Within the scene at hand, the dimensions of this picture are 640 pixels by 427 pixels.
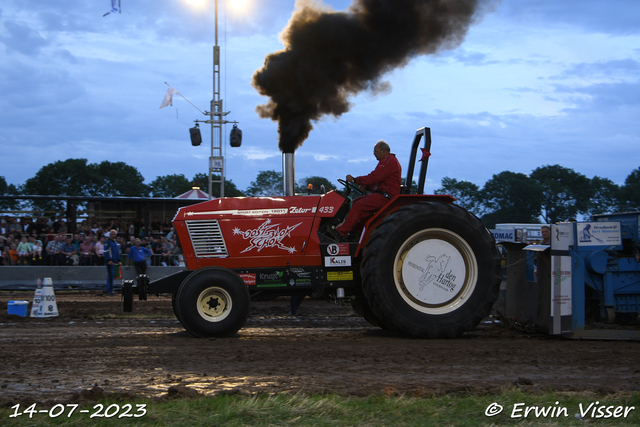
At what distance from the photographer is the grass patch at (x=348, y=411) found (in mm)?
3223

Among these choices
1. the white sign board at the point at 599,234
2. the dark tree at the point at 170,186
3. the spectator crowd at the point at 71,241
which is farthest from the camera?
the dark tree at the point at 170,186

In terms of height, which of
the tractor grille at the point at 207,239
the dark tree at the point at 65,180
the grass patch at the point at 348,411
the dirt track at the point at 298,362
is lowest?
the dirt track at the point at 298,362

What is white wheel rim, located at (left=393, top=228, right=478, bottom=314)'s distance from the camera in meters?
→ 6.25

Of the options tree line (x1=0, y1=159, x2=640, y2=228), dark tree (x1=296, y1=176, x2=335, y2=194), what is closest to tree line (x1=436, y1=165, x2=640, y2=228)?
tree line (x1=0, y1=159, x2=640, y2=228)

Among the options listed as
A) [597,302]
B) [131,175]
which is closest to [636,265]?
[597,302]

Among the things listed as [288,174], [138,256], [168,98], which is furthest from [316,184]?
[168,98]

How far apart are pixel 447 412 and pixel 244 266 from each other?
3.45 m

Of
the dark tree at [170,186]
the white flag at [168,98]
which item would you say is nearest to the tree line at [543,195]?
the dark tree at [170,186]

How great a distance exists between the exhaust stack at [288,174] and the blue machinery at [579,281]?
2.90 metres

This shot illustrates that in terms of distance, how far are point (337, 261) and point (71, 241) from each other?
11007mm

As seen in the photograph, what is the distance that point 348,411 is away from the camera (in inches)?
133

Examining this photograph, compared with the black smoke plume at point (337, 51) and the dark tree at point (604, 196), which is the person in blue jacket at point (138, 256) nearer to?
the black smoke plume at point (337, 51)

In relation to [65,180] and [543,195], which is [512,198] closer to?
[543,195]

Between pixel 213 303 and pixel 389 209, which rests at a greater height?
pixel 389 209
